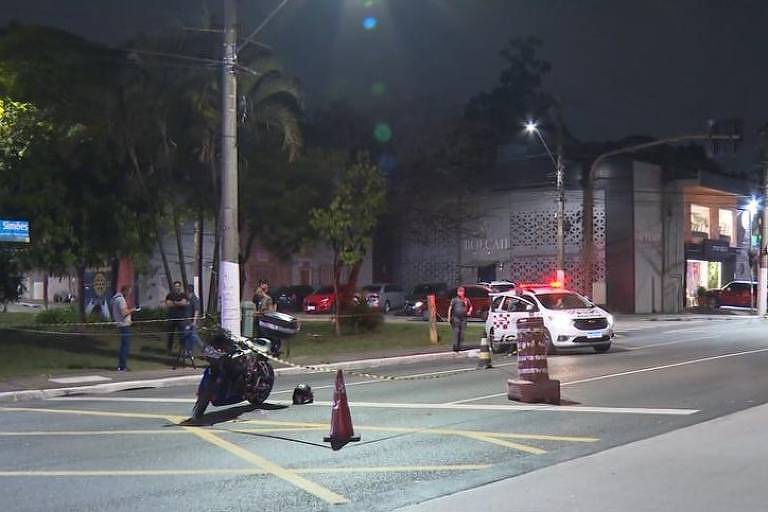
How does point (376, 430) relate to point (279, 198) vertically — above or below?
below

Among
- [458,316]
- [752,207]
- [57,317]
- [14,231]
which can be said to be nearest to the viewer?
[14,231]

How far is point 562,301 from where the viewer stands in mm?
21391

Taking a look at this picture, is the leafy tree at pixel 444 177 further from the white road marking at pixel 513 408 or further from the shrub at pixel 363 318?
the white road marking at pixel 513 408

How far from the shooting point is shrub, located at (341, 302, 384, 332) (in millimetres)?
26938

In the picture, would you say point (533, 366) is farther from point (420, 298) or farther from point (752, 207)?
point (752, 207)

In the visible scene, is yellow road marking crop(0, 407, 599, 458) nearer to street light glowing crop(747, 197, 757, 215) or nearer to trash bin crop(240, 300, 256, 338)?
trash bin crop(240, 300, 256, 338)

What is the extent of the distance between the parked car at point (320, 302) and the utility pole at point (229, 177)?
23978 millimetres

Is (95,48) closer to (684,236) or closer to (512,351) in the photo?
(512,351)

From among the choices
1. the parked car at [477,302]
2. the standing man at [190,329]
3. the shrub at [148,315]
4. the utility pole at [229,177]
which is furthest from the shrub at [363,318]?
the utility pole at [229,177]

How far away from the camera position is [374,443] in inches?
364

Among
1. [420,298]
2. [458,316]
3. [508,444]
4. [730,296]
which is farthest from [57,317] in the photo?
[730,296]

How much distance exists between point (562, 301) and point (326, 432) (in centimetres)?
1254

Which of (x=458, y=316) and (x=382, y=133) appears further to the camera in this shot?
(x=382, y=133)

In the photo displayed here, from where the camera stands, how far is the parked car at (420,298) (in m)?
39.0
